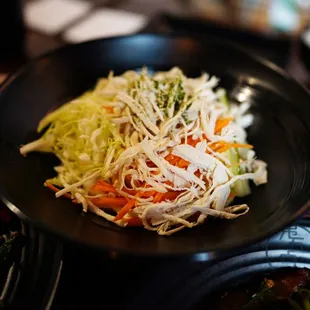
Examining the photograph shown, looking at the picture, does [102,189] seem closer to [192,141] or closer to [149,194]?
[149,194]

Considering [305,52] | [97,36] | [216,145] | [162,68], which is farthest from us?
[97,36]

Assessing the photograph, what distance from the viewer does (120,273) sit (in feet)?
4.15

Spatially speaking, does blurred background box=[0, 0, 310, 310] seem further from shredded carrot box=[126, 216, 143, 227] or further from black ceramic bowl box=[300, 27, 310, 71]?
shredded carrot box=[126, 216, 143, 227]

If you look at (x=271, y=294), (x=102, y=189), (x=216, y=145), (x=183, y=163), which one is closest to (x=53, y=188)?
(x=102, y=189)

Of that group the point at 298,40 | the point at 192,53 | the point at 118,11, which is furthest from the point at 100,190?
the point at 118,11

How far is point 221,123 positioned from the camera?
158 centimetres

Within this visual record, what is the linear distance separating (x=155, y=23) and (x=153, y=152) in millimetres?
1397

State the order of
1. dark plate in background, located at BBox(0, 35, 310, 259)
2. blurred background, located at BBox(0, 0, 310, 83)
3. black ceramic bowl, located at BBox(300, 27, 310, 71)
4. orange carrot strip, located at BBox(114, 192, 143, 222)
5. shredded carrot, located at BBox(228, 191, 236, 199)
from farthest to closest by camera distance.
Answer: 1. blurred background, located at BBox(0, 0, 310, 83)
2. black ceramic bowl, located at BBox(300, 27, 310, 71)
3. shredded carrot, located at BBox(228, 191, 236, 199)
4. orange carrot strip, located at BBox(114, 192, 143, 222)
5. dark plate in background, located at BBox(0, 35, 310, 259)

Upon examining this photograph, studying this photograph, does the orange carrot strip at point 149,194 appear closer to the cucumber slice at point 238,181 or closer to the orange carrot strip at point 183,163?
the orange carrot strip at point 183,163

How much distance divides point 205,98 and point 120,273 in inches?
25.9

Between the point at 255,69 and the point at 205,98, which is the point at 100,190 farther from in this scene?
the point at 255,69

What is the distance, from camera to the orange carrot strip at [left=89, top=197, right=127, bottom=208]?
137 centimetres


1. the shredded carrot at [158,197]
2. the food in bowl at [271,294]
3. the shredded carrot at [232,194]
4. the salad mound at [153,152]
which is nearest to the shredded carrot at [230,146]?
the salad mound at [153,152]

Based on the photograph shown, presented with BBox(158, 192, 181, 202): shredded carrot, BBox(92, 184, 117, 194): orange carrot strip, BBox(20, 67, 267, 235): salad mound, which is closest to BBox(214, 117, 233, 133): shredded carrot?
BBox(20, 67, 267, 235): salad mound
